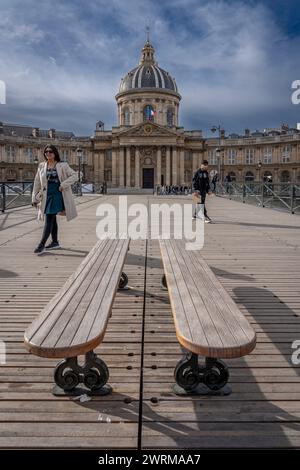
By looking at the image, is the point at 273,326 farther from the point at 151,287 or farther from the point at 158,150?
the point at 158,150

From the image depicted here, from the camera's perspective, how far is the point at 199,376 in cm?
285

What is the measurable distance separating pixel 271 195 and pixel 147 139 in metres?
53.3

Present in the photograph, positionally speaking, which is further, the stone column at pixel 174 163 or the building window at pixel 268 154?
the building window at pixel 268 154

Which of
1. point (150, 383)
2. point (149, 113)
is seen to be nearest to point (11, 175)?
point (149, 113)

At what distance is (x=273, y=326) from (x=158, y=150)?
68.1 meters

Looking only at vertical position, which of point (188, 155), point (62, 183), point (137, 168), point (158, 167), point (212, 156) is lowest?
point (62, 183)

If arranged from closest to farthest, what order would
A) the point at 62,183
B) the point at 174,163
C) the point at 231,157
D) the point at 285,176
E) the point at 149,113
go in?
the point at 62,183, the point at 174,163, the point at 149,113, the point at 285,176, the point at 231,157

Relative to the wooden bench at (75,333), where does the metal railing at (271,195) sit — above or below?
above

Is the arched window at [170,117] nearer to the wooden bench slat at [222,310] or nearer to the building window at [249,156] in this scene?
the building window at [249,156]

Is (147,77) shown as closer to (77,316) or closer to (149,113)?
(149,113)

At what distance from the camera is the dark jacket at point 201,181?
1280 cm

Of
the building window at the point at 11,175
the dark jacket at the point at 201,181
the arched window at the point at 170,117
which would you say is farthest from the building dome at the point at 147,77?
the dark jacket at the point at 201,181

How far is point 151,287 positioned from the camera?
18.0 feet

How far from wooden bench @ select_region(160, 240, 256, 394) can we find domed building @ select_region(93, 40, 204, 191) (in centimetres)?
6568
